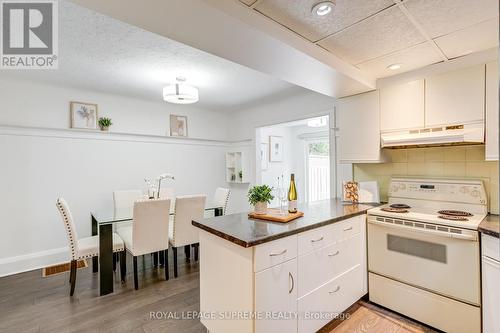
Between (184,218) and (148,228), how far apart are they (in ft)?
1.40

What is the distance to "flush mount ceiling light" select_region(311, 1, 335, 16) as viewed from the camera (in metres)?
1.33

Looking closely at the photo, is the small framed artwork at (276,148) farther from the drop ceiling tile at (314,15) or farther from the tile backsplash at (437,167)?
the drop ceiling tile at (314,15)

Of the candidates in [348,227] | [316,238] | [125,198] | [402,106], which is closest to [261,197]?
[316,238]

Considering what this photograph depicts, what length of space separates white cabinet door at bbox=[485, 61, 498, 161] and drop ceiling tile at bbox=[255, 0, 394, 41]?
1.17 meters

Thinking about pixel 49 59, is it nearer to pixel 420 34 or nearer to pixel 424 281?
pixel 420 34

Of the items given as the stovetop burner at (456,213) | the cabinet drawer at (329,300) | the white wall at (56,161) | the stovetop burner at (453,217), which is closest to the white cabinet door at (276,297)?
the cabinet drawer at (329,300)

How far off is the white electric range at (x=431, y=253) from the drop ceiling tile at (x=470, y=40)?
43.8 inches

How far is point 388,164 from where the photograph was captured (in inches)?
105

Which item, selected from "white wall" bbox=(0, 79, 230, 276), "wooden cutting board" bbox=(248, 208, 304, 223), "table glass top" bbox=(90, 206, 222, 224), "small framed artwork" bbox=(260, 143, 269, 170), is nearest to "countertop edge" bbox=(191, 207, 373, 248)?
"wooden cutting board" bbox=(248, 208, 304, 223)

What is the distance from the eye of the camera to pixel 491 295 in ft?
5.13

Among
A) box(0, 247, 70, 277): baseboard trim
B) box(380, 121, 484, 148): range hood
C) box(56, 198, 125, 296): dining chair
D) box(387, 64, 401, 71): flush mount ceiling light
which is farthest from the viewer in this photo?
box(0, 247, 70, 277): baseboard trim

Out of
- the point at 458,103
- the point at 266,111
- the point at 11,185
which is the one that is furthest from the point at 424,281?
the point at 11,185

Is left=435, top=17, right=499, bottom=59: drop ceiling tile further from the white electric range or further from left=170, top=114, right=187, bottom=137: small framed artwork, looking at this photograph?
left=170, top=114, right=187, bottom=137: small framed artwork

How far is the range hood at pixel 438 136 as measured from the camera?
1869 mm
